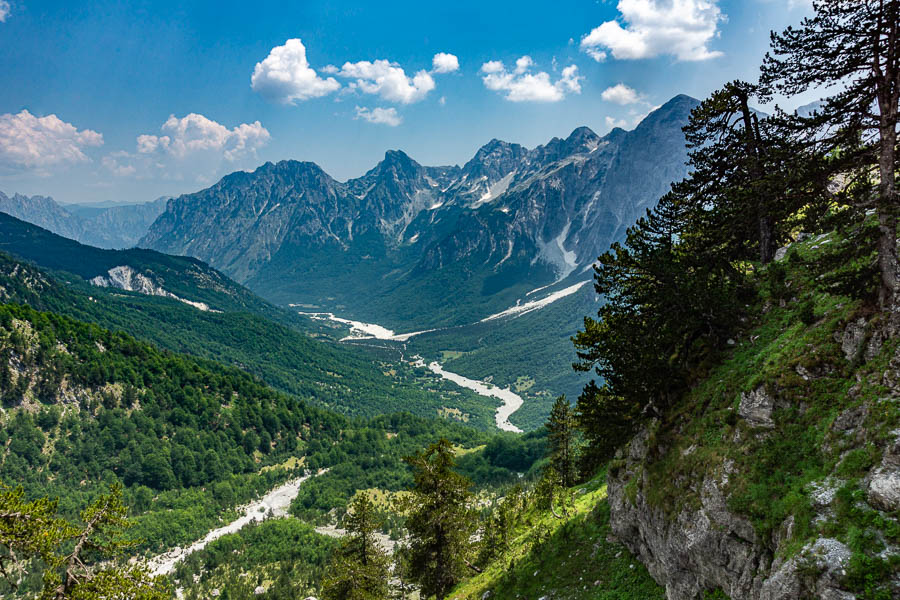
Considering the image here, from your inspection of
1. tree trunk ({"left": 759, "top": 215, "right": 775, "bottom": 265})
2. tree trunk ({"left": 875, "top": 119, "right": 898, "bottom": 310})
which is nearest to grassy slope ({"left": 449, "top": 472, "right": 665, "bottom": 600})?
tree trunk ({"left": 875, "top": 119, "right": 898, "bottom": 310})

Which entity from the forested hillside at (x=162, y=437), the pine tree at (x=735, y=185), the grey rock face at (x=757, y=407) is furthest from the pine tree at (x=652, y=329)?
the forested hillside at (x=162, y=437)

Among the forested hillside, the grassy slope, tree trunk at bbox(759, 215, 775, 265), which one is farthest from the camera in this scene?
the forested hillside

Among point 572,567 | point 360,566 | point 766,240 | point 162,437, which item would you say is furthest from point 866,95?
point 162,437

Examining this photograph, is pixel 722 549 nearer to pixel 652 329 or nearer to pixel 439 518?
pixel 652 329

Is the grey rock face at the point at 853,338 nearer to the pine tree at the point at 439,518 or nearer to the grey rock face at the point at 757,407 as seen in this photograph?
the grey rock face at the point at 757,407

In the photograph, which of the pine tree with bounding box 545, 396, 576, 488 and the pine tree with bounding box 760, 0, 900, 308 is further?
the pine tree with bounding box 545, 396, 576, 488

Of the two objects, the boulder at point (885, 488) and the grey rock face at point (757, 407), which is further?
the grey rock face at point (757, 407)

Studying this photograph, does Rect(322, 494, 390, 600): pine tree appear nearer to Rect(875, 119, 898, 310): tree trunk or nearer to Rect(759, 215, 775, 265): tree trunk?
Rect(759, 215, 775, 265): tree trunk
